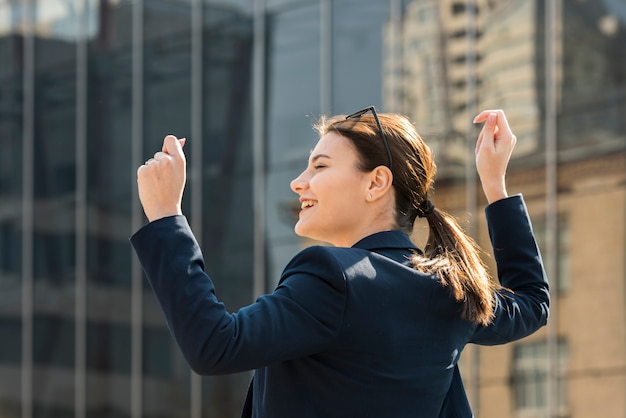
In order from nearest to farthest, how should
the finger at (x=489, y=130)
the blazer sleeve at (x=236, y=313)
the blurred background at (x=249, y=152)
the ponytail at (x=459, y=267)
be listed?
the blazer sleeve at (x=236, y=313) < the ponytail at (x=459, y=267) < the finger at (x=489, y=130) < the blurred background at (x=249, y=152)

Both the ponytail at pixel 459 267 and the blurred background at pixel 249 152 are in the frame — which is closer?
the ponytail at pixel 459 267

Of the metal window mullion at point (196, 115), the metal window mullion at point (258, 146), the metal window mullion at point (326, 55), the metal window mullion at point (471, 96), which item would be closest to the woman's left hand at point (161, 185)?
the metal window mullion at point (471, 96)

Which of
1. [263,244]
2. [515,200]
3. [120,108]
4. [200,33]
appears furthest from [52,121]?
[515,200]

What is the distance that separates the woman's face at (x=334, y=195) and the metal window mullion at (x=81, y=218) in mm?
15690

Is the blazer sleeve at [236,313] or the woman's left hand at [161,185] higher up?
the woman's left hand at [161,185]

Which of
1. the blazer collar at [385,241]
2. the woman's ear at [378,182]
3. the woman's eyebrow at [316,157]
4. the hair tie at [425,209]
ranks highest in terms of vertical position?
the woman's eyebrow at [316,157]

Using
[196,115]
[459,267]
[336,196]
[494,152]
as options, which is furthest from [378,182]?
[196,115]

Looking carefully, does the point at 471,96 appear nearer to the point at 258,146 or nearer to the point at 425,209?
the point at 258,146

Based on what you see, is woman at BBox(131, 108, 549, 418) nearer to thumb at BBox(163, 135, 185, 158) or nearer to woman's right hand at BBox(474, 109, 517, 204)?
thumb at BBox(163, 135, 185, 158)

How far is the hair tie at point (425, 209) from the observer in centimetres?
281

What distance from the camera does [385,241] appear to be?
104 inches

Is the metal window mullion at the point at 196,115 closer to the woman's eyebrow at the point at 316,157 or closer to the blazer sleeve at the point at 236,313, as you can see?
the woman's eyebrow at the point at 316,157

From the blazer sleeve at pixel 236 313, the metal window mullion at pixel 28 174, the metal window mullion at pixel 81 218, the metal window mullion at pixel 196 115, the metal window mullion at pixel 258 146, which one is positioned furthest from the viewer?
the metal window mullion at pixel 28 174

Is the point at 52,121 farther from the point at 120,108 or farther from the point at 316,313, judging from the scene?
the point at 316,313
